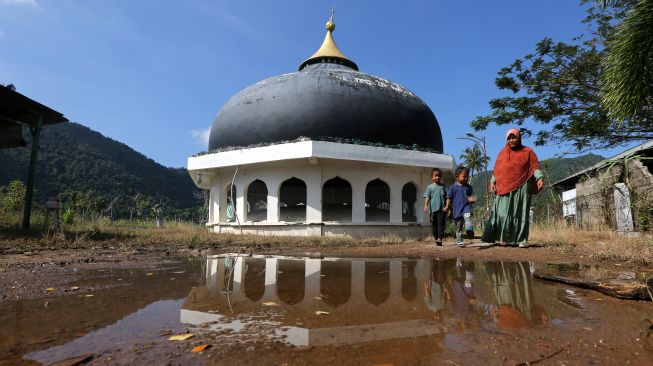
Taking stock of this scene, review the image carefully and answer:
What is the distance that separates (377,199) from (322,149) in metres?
8.27

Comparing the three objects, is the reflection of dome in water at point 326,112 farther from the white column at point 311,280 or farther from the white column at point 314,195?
the white column at point 311,280

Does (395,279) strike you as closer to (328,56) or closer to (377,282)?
(377,282)

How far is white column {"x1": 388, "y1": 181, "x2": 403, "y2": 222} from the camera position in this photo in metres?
15.2

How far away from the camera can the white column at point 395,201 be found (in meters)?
15.2

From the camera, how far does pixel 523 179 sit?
7.14 m

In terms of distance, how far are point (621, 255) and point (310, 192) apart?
33.5 ft

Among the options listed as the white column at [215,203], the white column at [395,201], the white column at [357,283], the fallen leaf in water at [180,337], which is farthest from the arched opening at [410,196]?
the fallen leaf in water at [180,337]

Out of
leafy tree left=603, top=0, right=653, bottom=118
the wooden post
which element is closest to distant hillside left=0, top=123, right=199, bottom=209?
the wooden post

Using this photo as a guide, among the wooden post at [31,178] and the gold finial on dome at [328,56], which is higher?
the gold finial on dome at [328,56]

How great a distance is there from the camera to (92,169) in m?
69.9

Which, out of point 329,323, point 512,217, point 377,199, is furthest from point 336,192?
point 329,323

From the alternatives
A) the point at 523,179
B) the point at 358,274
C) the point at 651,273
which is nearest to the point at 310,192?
the point at 523,179

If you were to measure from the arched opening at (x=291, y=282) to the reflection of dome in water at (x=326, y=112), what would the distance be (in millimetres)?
9502

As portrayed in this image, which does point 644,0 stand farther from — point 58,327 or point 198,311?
point 58,327
